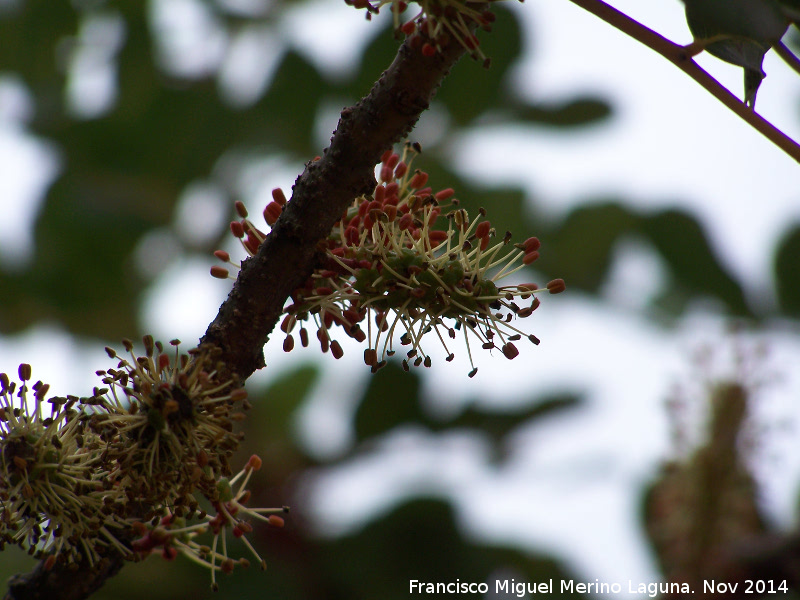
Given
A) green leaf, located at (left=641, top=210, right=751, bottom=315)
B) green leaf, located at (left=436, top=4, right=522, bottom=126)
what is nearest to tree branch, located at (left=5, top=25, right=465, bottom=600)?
green leaf, located at (left=436, top=4, right=522, bottom=126)

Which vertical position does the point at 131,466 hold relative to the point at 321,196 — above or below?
below

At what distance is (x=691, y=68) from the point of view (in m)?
0.79

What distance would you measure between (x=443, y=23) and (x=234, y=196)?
178 cm

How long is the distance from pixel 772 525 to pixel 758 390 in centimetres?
45

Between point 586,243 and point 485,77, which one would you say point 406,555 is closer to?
point 586,243

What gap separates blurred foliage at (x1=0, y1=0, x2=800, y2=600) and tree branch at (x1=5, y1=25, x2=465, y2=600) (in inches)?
53.6

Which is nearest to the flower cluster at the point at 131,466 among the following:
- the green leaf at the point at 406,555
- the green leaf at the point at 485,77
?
the green leaf at the point at 406,555

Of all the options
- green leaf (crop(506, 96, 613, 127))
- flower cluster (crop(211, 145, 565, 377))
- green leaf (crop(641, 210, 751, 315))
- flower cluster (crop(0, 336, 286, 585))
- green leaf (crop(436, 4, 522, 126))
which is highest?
green leaf (crop(506, 96, 613, 127))

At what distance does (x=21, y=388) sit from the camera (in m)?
0.97

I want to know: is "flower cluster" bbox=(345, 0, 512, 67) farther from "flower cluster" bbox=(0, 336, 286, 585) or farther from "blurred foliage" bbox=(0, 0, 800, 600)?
"blurred foliage" bbox=(0, 0, 800, 600)

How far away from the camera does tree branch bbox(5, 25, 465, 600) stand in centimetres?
84

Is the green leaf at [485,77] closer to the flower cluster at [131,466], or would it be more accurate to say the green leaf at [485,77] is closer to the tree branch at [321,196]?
the tree branch at [321,196]

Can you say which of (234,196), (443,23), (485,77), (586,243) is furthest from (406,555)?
(443,23)

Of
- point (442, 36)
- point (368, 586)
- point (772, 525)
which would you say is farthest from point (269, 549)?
point (442, 36)
